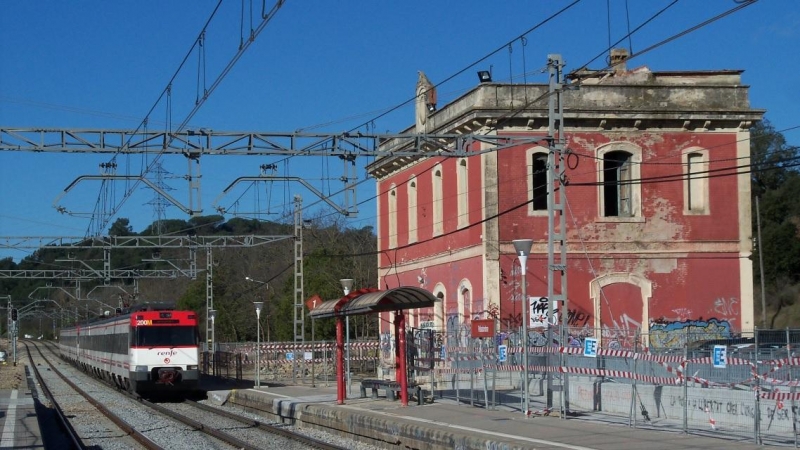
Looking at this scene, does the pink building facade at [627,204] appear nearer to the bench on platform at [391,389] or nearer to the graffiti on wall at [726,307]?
the graffiti on wall at [726,307]

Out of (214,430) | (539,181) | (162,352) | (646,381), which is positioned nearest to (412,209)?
(539,181)

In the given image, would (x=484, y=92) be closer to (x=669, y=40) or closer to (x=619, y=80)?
(x=619, y=80)

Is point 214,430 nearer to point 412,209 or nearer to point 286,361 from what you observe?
point 412,209

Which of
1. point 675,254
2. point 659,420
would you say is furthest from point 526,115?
point 659,420

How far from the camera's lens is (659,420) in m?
19.9

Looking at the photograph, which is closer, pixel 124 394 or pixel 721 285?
pixel 721 285

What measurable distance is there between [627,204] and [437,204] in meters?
7.20

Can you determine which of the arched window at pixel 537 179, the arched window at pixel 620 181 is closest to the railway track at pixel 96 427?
the arched window at pixel 537 179

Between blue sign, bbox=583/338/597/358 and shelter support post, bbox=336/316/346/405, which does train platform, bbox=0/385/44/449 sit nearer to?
shelter support post, bbox=336/316/346/405

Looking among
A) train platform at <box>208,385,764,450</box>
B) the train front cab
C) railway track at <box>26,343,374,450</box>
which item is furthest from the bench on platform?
the train front cab

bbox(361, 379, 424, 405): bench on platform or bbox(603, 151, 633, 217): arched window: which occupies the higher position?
bbox(603, 151, 633, 217): arched window

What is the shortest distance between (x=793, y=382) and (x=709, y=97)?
68.9 ft

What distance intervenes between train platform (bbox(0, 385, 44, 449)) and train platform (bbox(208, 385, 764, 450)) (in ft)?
19.6

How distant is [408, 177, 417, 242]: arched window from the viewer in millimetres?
42750
